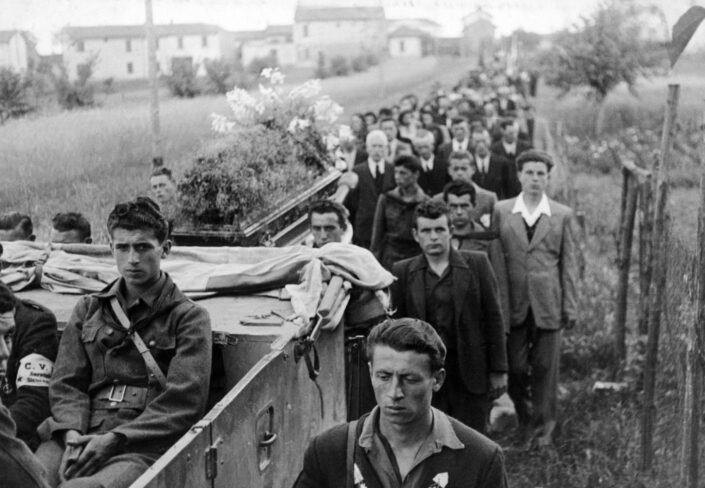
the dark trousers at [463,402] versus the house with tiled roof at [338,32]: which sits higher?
the house with tiled roof at [338,32]

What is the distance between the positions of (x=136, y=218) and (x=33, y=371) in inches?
35.8

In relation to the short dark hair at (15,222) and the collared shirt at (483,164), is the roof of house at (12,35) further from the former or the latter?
the collared shirt at (483,164)

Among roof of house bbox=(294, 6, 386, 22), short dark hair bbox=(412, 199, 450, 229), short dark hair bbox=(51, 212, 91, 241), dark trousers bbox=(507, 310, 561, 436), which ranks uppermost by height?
roof of house bbox=(294, 6, 386, 22)

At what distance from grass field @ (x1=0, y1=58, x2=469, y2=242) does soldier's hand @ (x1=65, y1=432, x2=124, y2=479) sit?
12.6 ft

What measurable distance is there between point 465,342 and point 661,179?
1602 millimetres

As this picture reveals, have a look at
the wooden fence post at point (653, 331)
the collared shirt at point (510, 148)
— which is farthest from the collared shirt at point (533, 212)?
the collared shirt at point (510, 148)

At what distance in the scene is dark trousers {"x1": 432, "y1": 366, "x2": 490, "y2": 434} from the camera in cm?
661

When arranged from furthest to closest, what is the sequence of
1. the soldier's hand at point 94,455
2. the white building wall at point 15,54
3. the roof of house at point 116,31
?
the roof of house at point 116,31 → the white building wall at point 15,54 → the soldier's hand at point 94,455

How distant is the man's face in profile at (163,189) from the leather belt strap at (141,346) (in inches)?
132

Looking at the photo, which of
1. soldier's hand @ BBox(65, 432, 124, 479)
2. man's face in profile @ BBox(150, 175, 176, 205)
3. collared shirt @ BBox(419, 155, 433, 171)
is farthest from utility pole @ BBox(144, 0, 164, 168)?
soldier's hand @ BBox(65, 432, 124, 479)

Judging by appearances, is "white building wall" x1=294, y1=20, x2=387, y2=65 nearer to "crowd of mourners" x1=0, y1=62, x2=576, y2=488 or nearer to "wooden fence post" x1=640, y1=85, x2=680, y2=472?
"crowd of mourners" x1=0, y1=62, x2=576, y2=488

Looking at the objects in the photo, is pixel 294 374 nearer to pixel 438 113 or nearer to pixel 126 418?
pixel 126 418

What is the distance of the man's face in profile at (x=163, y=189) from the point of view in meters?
7.88

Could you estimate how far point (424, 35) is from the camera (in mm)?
51875
